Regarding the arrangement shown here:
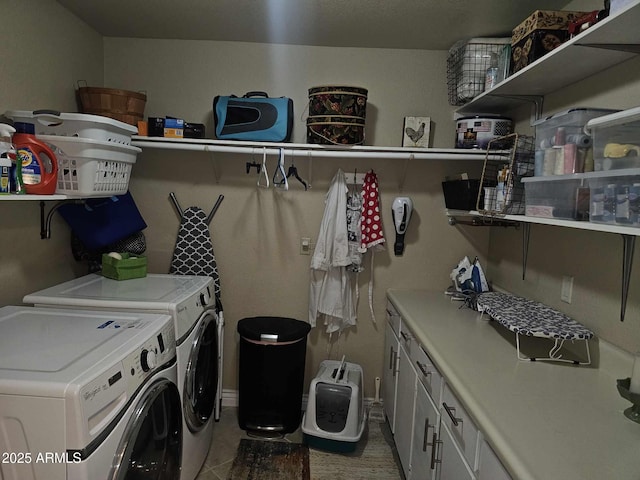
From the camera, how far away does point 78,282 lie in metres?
2.23

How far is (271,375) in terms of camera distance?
2.52m

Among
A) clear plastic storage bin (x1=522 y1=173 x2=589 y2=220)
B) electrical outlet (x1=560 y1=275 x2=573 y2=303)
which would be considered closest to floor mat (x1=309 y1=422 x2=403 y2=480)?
electrical outlet (x1=560 y1=275 x2=573 y2=303)

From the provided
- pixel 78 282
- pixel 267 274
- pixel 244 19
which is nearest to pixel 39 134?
pixel 78 282

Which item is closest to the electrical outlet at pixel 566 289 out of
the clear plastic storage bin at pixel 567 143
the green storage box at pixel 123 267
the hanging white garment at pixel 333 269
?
the clear plastic storage bin at pixel 567 143

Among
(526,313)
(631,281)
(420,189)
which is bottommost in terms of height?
(526,313)

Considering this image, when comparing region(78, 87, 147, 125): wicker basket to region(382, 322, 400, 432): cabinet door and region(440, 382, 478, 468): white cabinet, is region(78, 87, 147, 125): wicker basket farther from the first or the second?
region(440, 382, 478, 468): white cabinet

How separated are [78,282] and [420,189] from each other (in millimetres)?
2042

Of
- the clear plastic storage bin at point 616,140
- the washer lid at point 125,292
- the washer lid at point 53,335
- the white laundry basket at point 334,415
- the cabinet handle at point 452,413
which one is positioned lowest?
the white laundry basket at point 334,415

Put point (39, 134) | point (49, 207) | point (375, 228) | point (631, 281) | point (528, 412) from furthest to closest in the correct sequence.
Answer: point (375, 228)
point (49, 207)
point (39, 134)
point (631, 281)
point (528, 412)

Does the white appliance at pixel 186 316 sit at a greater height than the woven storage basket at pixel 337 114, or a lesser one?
lesser

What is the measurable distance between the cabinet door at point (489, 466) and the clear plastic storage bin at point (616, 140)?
876 millimetres

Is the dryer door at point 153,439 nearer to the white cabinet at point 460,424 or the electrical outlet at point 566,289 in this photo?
the white cabinet at point 460,424

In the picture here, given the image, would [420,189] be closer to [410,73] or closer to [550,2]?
[410,73]

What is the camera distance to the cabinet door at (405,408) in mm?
2064
